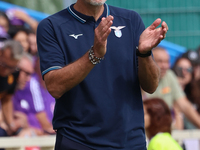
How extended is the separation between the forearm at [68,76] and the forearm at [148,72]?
354 millimetres

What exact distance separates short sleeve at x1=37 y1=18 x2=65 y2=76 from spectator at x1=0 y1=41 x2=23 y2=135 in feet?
8.76

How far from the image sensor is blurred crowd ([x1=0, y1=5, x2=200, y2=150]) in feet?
13.2

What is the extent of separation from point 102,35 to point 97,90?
38cm

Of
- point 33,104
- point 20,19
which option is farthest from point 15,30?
point 33,104

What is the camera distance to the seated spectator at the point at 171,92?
662 centimetres

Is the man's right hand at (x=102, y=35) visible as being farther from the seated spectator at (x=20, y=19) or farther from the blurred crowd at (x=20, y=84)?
the seated spectator at (x=20, y=19)

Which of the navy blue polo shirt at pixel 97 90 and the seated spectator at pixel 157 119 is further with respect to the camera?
the seated spectator at pixel 157 119

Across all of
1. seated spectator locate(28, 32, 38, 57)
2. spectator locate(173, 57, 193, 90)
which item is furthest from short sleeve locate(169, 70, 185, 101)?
seated spectator locate(28, 32, 38, 57)

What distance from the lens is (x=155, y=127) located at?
386cm

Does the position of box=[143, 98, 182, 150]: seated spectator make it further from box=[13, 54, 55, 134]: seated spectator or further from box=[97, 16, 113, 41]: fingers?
box=[13, 54, 55, 134]: seated spectator

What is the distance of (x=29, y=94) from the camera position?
5.68m

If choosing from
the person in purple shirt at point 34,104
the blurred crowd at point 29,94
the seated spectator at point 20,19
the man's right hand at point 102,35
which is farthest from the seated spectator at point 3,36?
the man's right hand at point 102,35

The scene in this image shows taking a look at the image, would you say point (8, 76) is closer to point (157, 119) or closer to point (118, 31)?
point (157, 119)

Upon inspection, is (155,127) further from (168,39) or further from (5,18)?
(168,39)
